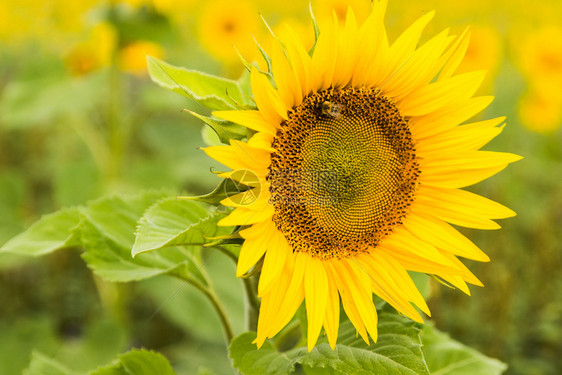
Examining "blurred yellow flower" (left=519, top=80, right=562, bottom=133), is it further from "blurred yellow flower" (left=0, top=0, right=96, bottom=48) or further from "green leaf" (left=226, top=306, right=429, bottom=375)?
"green leaf" (left=226, top=306, right=429, bottom=375)

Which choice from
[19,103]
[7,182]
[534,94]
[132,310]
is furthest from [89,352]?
[534,94]

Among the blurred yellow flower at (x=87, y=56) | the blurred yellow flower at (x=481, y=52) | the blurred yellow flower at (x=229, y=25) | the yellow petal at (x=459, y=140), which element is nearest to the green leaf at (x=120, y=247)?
the yellow petal at (x=459, y=140)

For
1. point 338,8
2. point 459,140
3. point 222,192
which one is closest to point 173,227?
point 222,192

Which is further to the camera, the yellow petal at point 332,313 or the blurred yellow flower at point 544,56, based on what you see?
the blurred yellow flower at point 544,56

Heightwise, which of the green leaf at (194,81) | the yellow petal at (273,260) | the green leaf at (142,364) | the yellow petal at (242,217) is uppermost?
the green leaf at (194,81)

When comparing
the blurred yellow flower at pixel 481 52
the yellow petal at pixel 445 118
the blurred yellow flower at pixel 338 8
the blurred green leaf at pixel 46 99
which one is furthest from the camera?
the blurred yellow flower at pixel 481 52

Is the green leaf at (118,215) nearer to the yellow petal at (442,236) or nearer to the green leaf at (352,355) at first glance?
the green leaf at (352,355)

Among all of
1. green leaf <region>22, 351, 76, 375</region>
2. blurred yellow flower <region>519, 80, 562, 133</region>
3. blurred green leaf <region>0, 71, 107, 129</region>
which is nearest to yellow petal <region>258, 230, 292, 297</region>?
green leaf <region>22, 351, 76, 375</region>
